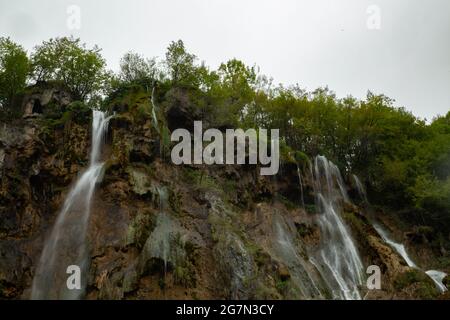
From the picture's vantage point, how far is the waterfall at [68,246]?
1817 cm

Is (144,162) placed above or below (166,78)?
below

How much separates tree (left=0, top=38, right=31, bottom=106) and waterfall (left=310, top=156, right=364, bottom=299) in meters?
23.6

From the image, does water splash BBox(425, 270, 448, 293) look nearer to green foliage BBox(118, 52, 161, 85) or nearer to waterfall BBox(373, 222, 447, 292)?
waterfall BBox(373, 222, 447, 292)

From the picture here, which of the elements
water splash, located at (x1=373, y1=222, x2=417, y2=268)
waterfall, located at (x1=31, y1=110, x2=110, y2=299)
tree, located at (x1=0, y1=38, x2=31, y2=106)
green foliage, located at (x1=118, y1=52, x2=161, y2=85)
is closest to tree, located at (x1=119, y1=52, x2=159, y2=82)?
green foliage, located at (x1=118, y1=52, x2=161, y2=85)

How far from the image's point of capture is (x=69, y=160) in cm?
2398

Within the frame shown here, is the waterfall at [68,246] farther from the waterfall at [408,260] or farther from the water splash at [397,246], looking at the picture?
the water splash at [397,246]

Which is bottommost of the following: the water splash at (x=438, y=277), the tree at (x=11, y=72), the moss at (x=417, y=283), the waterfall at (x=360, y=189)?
the water splash at (x=438, y=277)

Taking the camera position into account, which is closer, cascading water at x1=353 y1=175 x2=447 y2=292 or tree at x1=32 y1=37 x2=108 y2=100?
cascading water at x1=353 y1=175 x2=447 y2=292

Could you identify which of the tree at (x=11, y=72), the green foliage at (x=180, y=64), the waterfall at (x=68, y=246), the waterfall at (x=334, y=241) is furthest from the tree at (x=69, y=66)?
the waterfall at (x=334, y=241)

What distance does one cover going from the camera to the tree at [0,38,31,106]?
102 ft

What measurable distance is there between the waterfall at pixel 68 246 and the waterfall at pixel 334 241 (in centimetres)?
1233

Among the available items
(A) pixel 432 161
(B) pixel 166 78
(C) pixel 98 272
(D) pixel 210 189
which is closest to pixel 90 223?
(C) pixel 98 272
